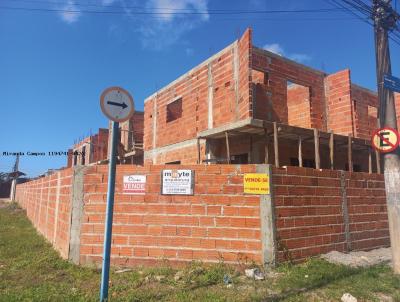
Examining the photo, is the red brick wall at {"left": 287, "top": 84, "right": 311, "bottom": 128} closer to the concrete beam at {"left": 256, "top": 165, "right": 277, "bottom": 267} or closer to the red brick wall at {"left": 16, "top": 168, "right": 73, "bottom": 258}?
the concrete beam at {"left": 256, "top": 165, "right": 277, "bottom": 267}

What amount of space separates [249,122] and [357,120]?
6201mm

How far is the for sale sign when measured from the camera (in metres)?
6.25

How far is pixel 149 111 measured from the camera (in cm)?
1507

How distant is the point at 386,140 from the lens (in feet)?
19.3

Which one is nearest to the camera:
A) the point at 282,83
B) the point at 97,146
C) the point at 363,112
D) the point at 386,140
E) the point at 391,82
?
the point at 386,140

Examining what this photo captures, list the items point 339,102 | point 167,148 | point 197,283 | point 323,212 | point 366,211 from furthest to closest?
point 167,148
point 339,102
point 366,211
point 323,212
point 197,283

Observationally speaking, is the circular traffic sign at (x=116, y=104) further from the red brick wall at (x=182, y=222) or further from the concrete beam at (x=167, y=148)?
the concrete beam at (x=167, y=148)

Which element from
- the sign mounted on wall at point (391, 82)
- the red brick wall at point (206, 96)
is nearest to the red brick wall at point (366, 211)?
the sign mounted on wall at point (391, 82)

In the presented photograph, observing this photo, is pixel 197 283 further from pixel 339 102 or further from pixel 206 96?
pixel 339 102

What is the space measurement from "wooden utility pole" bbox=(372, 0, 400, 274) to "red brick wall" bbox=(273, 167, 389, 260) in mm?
1218

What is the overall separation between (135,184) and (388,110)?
4.76 m

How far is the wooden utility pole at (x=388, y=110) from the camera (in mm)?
5953

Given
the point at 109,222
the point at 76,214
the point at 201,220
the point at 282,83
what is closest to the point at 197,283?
the point at 201,220

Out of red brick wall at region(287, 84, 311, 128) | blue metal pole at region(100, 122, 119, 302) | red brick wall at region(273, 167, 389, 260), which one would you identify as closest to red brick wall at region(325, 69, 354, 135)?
red brick wall at region(287, 84, 311, 128)
